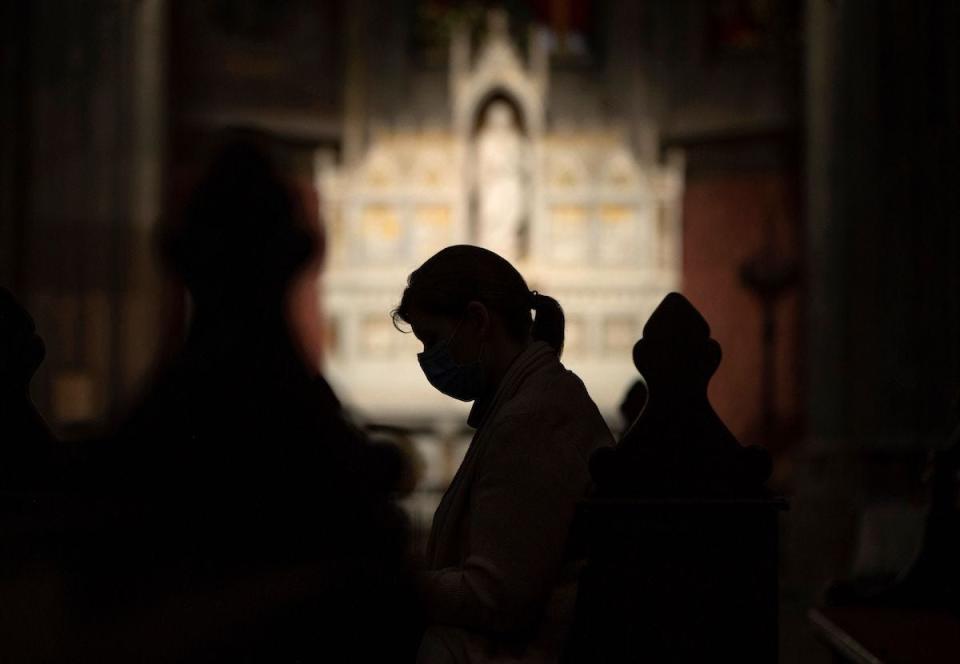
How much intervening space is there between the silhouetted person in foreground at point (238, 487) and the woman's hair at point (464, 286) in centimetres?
48

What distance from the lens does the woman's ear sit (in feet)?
6.85

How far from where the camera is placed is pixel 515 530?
190 centimetres

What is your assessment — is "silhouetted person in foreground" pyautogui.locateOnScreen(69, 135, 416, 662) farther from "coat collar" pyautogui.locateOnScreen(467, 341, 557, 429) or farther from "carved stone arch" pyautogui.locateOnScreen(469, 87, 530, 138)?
"carved stone arch" pyautogui.locateOnScreen(469, 87, 530, 138)

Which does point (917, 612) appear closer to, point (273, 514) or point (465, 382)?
point (465, 382)

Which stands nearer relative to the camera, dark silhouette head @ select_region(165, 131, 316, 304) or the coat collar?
dark silhouette head @ select_region(165, 131, 316, 304)

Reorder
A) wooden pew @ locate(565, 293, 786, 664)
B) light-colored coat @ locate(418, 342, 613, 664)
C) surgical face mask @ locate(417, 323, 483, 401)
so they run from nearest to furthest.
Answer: light-colored coat @ locate(418, 342, 613, 664)
wooden pew @ locate(565, 293, 786, 664)
surgical face mask @ locate(417, 323, 483, 401)

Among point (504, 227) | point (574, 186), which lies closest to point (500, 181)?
point (504, 227)

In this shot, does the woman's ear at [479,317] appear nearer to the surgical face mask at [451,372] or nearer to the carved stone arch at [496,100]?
the surgical face mask at [451,372]

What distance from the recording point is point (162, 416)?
1.49m

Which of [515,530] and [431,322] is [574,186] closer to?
[431,322]

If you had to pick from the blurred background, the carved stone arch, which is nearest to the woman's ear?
the blurred background

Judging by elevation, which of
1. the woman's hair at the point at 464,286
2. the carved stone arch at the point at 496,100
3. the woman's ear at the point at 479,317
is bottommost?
the woman's ear at the point at 479,317

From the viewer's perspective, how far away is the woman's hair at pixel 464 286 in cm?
207

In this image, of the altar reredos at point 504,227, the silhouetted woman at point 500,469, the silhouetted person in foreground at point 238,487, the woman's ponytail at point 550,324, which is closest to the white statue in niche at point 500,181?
the altar reredos at point 504,227
